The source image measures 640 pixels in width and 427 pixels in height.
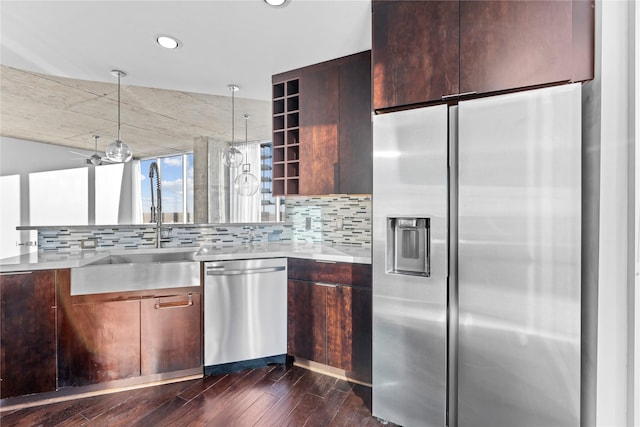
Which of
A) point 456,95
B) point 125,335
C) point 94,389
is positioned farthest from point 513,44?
point 94,389

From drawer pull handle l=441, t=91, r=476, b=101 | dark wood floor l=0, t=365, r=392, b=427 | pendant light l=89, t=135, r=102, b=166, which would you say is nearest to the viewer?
drawer pull handle l=441, t=91, r=476, b=101

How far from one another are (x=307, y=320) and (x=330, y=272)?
45cm

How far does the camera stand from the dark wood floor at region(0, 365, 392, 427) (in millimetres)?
1900

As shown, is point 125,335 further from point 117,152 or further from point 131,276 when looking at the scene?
point 117,152

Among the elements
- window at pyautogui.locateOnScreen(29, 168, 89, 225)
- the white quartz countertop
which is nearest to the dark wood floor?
the white quartz countertop

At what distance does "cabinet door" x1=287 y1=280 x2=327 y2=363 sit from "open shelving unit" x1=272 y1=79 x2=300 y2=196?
0.89m

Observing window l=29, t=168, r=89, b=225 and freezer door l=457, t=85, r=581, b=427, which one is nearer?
freezer door l=457, t=85, r=581, b=427

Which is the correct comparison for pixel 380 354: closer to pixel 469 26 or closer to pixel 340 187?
pixel 340 187

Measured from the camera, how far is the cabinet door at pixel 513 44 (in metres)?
1.44

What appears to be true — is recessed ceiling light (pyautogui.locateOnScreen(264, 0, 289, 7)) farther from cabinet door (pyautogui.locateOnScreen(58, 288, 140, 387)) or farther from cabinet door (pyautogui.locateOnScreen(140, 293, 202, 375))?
cabinet door (pyautogui.locateOnScreen(58, 288, 140, 387))

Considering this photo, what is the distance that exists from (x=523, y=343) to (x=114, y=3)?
2773 millimetres

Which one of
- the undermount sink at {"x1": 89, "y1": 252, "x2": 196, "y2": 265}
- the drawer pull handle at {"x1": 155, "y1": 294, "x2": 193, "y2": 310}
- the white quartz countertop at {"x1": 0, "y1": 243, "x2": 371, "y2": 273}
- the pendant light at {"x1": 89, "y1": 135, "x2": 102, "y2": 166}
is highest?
the pendant light at {"x1": 89, "y1": 135, "x2": 102, "y2": 166}

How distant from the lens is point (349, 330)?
7.59ft

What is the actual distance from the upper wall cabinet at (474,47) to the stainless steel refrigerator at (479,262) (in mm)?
91
